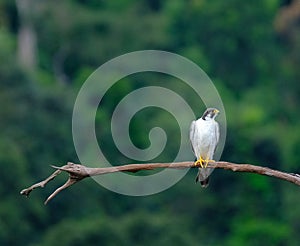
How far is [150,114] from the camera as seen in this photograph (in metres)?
46.1

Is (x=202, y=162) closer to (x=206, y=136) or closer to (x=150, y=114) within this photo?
(x=206, y=136)

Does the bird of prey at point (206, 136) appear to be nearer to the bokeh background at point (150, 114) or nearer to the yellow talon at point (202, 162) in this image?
the yellow talon at point (202, 162)

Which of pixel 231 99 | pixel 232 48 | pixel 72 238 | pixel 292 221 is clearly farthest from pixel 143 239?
pixel 232 48

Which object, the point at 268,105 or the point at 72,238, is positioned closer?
the point at 72,238

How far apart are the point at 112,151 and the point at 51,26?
13.8 metres

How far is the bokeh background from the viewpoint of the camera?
34.8 metres

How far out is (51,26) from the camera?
51656 millimetres

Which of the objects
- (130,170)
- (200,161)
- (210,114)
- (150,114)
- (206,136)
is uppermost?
(150,114)

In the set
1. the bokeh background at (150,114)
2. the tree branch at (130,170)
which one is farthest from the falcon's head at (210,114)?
the bokeh background at (150,114)

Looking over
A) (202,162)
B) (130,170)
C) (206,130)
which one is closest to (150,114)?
(206,130)

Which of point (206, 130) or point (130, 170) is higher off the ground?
point (206, 130)

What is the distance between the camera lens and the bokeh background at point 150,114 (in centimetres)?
3481

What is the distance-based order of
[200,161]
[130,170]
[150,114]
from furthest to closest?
[150,114]
[200,161]
[130,170]

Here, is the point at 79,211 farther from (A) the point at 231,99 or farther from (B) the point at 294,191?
(A) the point at 231,99
